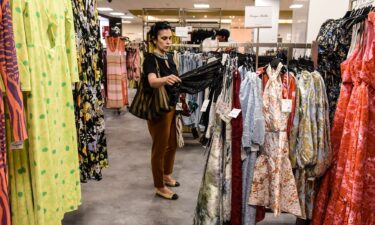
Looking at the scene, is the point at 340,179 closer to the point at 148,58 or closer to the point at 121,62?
the point at 148,58

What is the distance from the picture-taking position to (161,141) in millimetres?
3096

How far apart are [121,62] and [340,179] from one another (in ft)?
18.2

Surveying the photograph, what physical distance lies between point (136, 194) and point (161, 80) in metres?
1.35

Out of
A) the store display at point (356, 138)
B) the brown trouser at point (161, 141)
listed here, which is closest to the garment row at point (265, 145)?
the store display at point (356, 138)

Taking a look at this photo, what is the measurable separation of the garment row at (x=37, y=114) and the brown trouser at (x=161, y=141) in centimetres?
95

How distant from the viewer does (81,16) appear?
2.67 meters

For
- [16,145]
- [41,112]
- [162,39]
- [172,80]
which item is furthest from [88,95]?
[16,145]

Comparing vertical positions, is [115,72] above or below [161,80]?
below

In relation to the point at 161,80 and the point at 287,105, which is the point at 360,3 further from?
the point at 161,80

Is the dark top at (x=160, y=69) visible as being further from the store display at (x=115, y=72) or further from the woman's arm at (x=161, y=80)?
the store display at (x=115, y=72)

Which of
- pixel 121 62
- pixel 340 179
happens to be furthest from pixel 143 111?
pixel 121 62

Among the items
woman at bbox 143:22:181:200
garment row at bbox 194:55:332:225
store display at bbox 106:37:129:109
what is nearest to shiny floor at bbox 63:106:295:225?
woman at bbox 143:22:181:200

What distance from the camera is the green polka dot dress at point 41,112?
169cm

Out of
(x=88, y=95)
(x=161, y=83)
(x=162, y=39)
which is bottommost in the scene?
(x=88, y=95)
